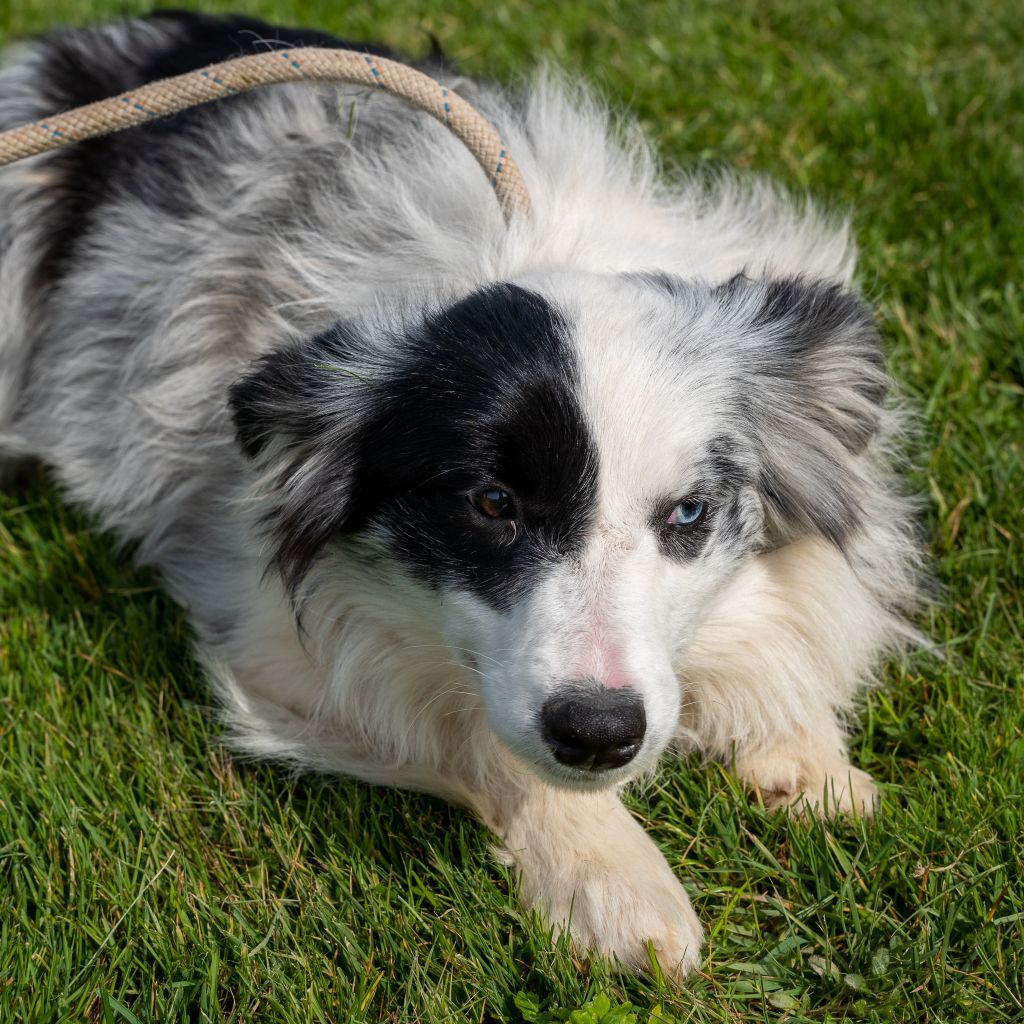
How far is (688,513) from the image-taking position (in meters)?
2.44

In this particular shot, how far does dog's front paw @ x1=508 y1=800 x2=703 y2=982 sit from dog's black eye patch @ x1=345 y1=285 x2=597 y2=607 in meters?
0.58

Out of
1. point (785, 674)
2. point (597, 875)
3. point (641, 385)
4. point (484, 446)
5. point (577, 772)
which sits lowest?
point (597, 875)

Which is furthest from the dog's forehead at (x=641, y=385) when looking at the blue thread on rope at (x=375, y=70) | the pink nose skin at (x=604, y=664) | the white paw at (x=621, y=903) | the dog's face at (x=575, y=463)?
the white paw at (x=621, y=903)

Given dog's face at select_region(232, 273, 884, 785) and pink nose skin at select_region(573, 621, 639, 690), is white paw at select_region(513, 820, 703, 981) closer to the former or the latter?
dog's face at select_region(232, 273, 884, 785)

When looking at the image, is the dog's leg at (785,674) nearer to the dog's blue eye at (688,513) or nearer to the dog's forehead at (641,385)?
the dog's blue eye at (688,513)

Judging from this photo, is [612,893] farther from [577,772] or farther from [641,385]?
[641,385]

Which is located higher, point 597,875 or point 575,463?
point 575,463

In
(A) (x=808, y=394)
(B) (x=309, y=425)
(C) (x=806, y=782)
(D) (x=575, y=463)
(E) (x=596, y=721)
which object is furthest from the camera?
(C) (x=806, y=782)

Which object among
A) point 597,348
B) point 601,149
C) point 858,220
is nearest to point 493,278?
point 597,348

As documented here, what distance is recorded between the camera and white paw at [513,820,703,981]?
2410 mm

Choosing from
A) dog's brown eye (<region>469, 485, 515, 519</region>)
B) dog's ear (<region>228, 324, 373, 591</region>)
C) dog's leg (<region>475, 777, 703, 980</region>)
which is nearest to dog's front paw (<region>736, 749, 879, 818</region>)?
dog's leg (<region>475, 777, 703, 980</region>)

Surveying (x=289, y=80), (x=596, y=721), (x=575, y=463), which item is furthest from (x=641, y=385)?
(x=289, y=80)

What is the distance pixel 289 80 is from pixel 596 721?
1.54m

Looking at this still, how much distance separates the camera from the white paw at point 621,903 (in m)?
2.41
